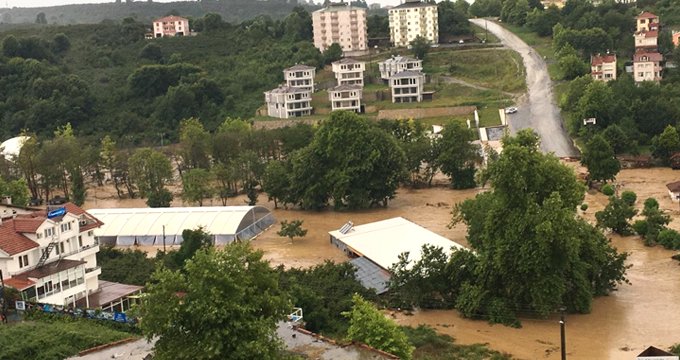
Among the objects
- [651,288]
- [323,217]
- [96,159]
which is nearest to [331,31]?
[96,159]

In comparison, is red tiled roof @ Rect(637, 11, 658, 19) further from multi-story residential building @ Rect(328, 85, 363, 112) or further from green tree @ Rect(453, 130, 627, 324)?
green tree @ Rect(453, 130, 627, 324)

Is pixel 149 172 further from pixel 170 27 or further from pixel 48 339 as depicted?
pixel 170 27

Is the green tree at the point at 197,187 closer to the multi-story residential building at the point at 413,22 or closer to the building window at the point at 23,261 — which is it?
the building window at the point at 23,261

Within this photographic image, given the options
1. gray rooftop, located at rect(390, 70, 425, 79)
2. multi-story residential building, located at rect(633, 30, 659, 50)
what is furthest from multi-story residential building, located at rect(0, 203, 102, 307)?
multi-story residential building, located at rect(633, 30, 659, 50)

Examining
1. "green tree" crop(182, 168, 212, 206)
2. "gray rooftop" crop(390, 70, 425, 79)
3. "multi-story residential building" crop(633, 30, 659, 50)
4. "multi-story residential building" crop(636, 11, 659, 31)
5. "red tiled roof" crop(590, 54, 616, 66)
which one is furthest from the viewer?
"multi-story residential building" crop(636, 11, 659, 31)

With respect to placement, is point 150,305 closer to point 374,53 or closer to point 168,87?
point 168,87

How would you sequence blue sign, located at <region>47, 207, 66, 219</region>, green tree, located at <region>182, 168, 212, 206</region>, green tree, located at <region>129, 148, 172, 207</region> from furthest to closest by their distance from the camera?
green tree, located at <region>129, 148, 172, 207</region>, green tree, located at <region>182, 168, 212, 206</region>, blue sign, located at <region>47, 207, 66, 219</region>
